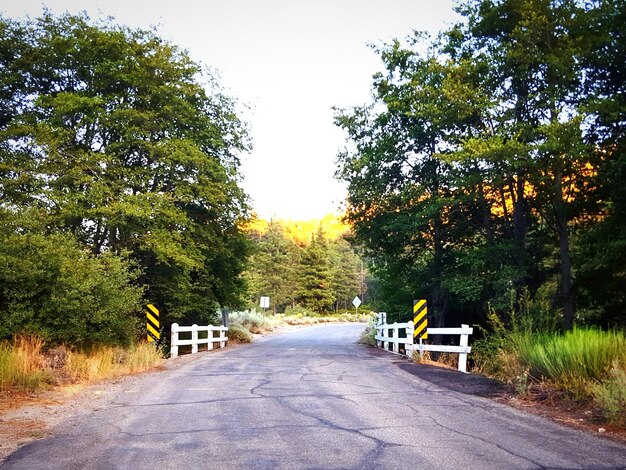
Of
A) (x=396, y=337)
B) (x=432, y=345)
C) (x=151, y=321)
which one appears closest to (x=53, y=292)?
(x=151, y=321)

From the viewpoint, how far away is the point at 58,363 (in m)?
11.5

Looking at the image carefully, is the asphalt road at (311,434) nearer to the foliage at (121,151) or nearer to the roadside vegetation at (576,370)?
the roadside vegetation at (576,370)

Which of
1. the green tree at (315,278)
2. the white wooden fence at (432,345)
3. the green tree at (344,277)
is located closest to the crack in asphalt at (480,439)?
the white wooden fence at (432,345)

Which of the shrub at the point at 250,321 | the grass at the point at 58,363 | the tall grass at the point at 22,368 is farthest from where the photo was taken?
the shrub at the point at 250,321

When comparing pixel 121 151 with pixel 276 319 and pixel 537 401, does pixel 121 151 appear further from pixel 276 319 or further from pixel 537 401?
pixel 276 319

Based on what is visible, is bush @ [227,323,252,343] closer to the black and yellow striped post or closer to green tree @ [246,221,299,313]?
the black and yellow striped post

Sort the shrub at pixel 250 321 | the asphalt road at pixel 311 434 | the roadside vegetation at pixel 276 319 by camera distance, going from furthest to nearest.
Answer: the roadside vegetation at pixel 276 319 → the shrub at pixel 250 321 → the asphalt road at pixel 311 434

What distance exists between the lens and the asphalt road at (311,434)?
489 centimetres

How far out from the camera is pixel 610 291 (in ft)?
52.7

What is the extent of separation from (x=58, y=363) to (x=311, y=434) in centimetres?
789

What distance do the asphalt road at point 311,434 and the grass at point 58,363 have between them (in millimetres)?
1999

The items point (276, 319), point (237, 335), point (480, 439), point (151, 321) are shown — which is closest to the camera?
point (480, 439)

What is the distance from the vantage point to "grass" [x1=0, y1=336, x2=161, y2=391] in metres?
9.63

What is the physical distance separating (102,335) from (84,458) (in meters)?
8.91
